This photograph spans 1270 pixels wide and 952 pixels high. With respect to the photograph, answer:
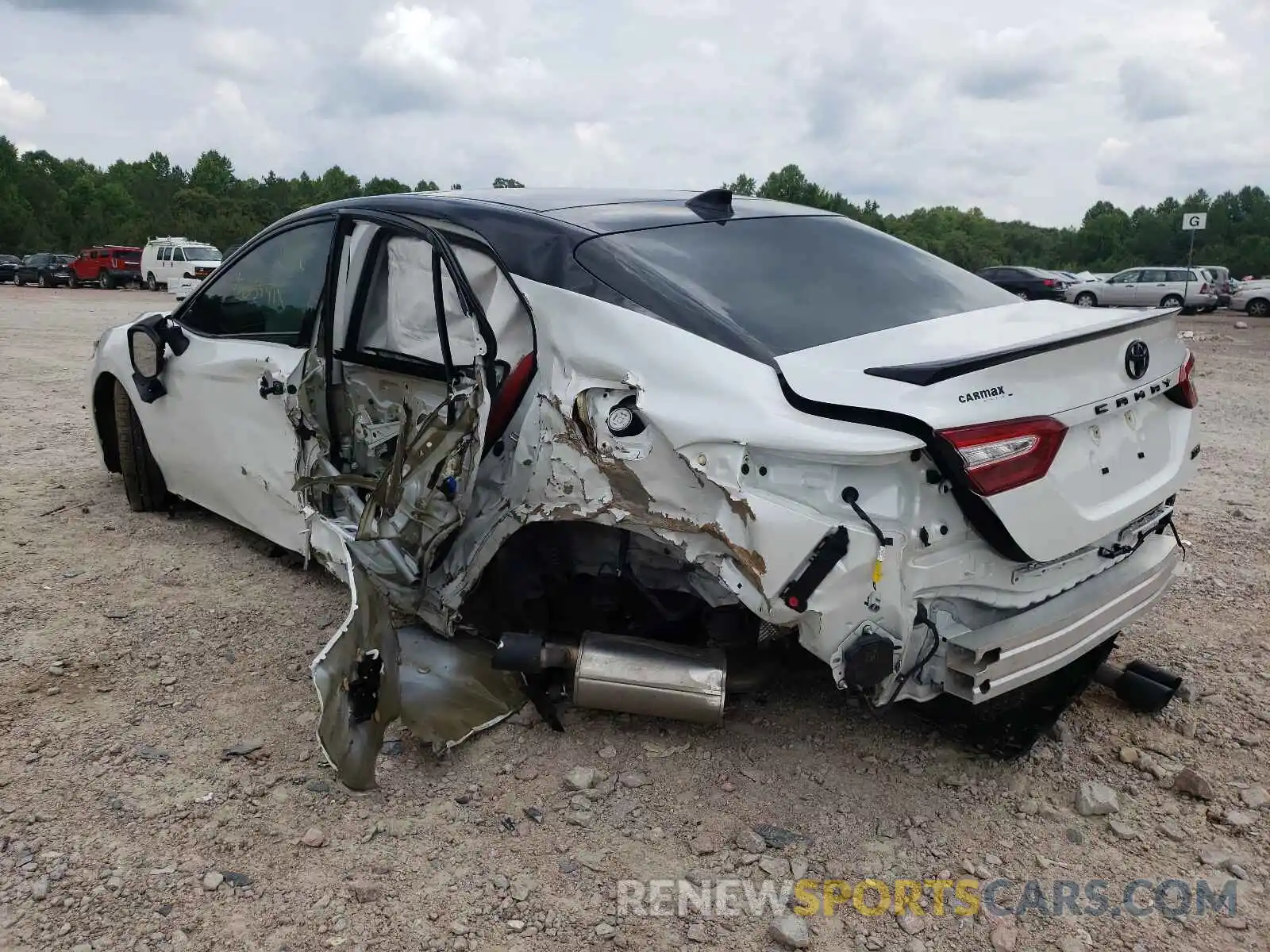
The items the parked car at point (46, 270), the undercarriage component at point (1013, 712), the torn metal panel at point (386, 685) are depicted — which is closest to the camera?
the torn metal panel at point (386, 685)

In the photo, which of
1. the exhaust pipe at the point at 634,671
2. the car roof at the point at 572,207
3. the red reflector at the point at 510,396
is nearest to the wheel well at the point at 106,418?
the car roof at the point at 572,207

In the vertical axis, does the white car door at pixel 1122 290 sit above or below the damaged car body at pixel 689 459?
below

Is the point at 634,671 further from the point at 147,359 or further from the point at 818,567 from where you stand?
the point at 147,359

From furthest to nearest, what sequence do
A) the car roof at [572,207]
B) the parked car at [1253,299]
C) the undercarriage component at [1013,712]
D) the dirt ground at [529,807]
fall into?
the parked car at [1253,299] → the car roof at [572,207] → the undercarriage component at [1013,712] → the dirt ground at [529,807]

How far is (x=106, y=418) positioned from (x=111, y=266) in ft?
101

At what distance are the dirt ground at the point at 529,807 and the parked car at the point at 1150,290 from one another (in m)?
25.7

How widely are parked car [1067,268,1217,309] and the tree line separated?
82.3 ft

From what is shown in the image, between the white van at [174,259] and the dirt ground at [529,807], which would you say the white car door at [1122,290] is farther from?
the dirt ground at [529,807]

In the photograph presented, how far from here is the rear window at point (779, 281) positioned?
8.70 ft

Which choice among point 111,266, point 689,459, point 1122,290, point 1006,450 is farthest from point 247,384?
point 111,266

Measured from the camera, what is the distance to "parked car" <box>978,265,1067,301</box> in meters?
26.3

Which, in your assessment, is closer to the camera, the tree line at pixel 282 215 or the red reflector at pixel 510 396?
the red reflector at pixel 510 396

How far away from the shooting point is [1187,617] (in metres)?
3.81

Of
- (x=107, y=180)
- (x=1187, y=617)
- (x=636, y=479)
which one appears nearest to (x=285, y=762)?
(x=636, y=479)
